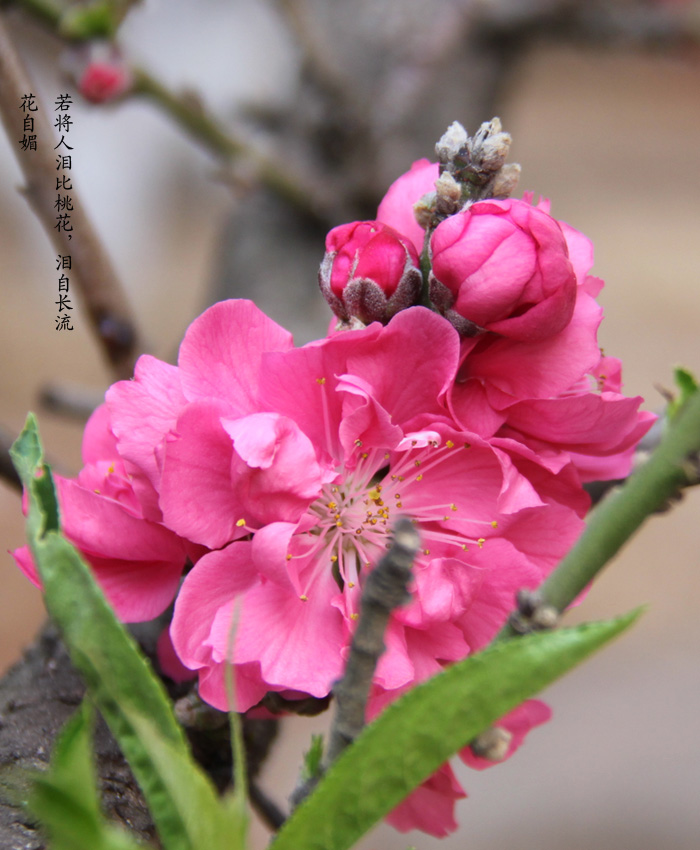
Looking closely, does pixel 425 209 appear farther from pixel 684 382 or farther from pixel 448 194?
pixel 684 382

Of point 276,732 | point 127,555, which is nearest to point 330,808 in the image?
point 127,555

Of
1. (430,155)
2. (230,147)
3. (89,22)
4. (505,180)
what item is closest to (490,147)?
(505,180)

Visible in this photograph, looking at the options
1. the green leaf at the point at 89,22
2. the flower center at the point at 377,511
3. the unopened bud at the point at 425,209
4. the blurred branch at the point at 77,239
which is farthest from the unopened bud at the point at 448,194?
the green leaf at the point at 89,22

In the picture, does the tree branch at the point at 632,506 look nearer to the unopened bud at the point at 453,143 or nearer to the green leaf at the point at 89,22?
the unopened bud at the point at 453,143

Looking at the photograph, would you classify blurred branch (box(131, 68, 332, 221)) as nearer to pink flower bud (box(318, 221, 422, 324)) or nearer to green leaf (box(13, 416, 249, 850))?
pink flower bud (box(318, 221, 422, 324))

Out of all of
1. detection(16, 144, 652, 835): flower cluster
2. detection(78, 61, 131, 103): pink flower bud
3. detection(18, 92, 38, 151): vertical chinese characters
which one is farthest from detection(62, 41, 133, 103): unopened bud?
detection(16, 144, 652, 835): flower cluster

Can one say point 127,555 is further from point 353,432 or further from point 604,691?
point 604,691

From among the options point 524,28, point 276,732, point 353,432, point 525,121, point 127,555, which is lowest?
point 276,732
